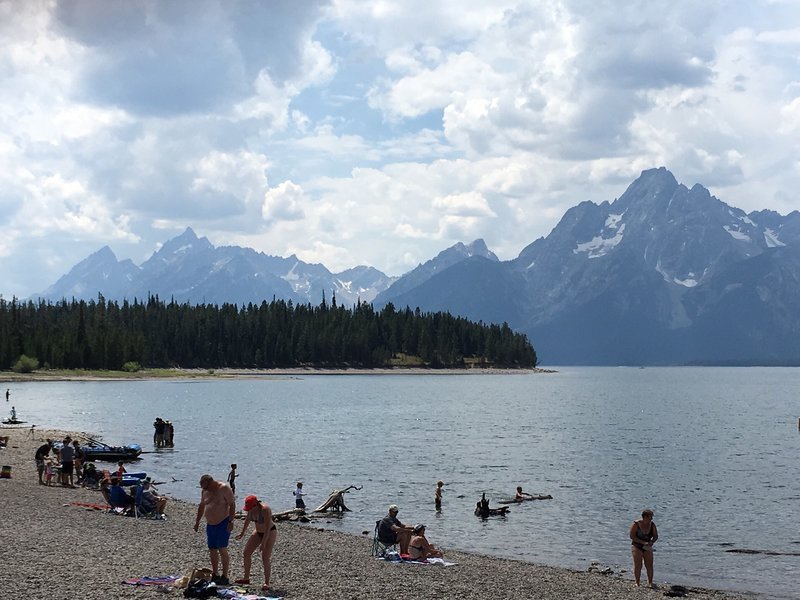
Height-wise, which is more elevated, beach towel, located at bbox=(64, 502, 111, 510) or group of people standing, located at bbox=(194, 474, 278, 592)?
group of people standing, located at bbox=(194, 474, 278, 592)

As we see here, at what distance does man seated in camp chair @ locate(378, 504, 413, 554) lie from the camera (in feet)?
105

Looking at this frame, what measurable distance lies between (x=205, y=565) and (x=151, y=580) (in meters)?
3.72

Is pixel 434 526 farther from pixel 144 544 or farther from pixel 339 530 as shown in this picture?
pixel 144 544

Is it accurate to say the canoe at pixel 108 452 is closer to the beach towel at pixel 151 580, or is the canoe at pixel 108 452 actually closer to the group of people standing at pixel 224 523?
the beach towel at pixel 151 580

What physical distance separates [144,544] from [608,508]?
28.1 m

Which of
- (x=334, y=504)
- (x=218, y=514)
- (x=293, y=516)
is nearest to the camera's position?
(x=218, y=514)

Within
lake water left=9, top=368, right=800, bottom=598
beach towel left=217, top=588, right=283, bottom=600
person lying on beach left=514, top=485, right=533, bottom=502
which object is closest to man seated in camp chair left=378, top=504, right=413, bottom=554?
lake water left=9, top=368, right=800, bottom=598

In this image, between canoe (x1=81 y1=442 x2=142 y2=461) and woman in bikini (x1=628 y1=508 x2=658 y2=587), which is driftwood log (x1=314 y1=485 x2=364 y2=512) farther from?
canoe (x1=81 y1=442 x2=142 y2=461)

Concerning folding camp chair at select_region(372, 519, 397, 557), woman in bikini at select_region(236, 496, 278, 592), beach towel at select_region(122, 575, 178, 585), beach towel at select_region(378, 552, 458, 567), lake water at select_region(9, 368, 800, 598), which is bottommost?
lake water at select_region(9, 368, 800, 598)

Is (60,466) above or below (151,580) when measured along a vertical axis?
above

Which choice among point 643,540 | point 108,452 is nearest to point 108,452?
point 108,452

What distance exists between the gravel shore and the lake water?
464 cm

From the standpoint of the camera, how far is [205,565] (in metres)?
27.6

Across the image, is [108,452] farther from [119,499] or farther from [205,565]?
[205,565]
